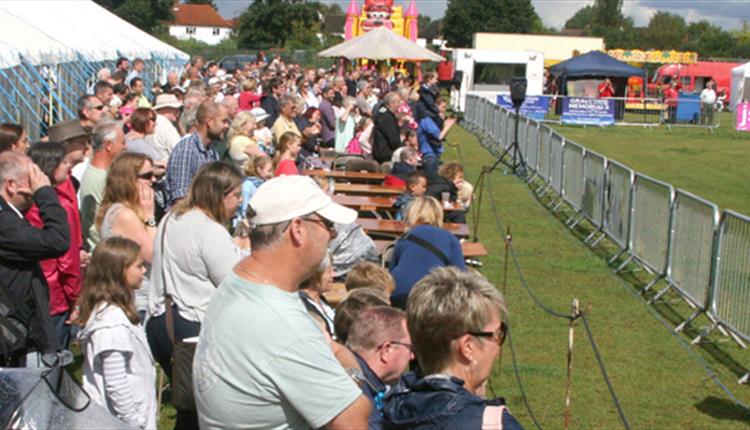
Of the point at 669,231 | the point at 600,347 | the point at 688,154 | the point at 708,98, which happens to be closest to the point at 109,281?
the point at 600,347

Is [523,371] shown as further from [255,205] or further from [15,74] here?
[15,74]

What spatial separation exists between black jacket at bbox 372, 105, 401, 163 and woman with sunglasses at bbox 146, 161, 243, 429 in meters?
9.93

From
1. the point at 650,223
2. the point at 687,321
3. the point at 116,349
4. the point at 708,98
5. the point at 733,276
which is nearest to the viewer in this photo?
the point at 116,349

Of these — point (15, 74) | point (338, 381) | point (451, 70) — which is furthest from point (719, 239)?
point (451, 70)

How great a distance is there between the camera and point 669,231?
10562 mm

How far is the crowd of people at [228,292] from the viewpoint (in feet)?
9.31

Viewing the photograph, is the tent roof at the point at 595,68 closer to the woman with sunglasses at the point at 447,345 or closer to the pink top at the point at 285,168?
the pink top at the point at 285,168

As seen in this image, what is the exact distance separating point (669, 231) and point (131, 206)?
6584 millimetres

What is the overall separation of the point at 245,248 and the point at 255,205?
377 cm

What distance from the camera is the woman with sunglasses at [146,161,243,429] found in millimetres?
4922

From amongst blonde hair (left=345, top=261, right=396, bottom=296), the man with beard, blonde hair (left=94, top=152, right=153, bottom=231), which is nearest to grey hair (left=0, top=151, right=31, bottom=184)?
blonde hair (left=94, top=152, right=153, bottom=231)

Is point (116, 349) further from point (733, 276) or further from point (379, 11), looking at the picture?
point (379, 11)

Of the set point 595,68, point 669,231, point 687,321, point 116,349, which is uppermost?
point 595,68

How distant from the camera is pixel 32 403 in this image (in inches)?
129
